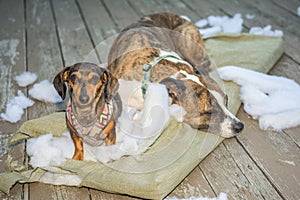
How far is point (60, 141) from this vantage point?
231cm

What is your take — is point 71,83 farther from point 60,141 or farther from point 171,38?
point 171,38

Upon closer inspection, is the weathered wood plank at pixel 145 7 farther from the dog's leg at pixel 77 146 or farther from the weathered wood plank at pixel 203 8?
the dog's leg at pixel 77 146

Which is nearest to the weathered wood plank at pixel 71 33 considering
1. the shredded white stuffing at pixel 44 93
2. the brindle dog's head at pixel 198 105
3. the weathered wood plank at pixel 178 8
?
the shredded white stuffing at pixel 44 93

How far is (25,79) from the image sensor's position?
3.11 metres

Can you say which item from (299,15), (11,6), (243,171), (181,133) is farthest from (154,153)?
(11,6)

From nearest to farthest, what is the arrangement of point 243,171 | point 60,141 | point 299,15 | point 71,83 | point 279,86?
point 71,83, point 243,171, point 60,141, point 279,86, point 299,15

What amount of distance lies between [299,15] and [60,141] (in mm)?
2734

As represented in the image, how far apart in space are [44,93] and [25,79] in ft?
1.14

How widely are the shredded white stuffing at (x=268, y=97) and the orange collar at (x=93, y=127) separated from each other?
920 millimetres

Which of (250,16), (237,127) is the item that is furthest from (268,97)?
(250,16)

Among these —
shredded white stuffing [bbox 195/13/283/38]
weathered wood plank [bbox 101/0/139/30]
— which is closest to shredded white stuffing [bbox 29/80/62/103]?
weathered wood plank [bbox 101/0/139/30]

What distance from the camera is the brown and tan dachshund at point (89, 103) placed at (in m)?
2.00

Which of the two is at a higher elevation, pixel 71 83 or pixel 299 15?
pixel 71 83

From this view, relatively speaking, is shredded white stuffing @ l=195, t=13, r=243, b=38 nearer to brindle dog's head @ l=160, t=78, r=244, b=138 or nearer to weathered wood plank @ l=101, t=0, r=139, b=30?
weathered wood plank @ l=101, t=0, r=139, b=30
